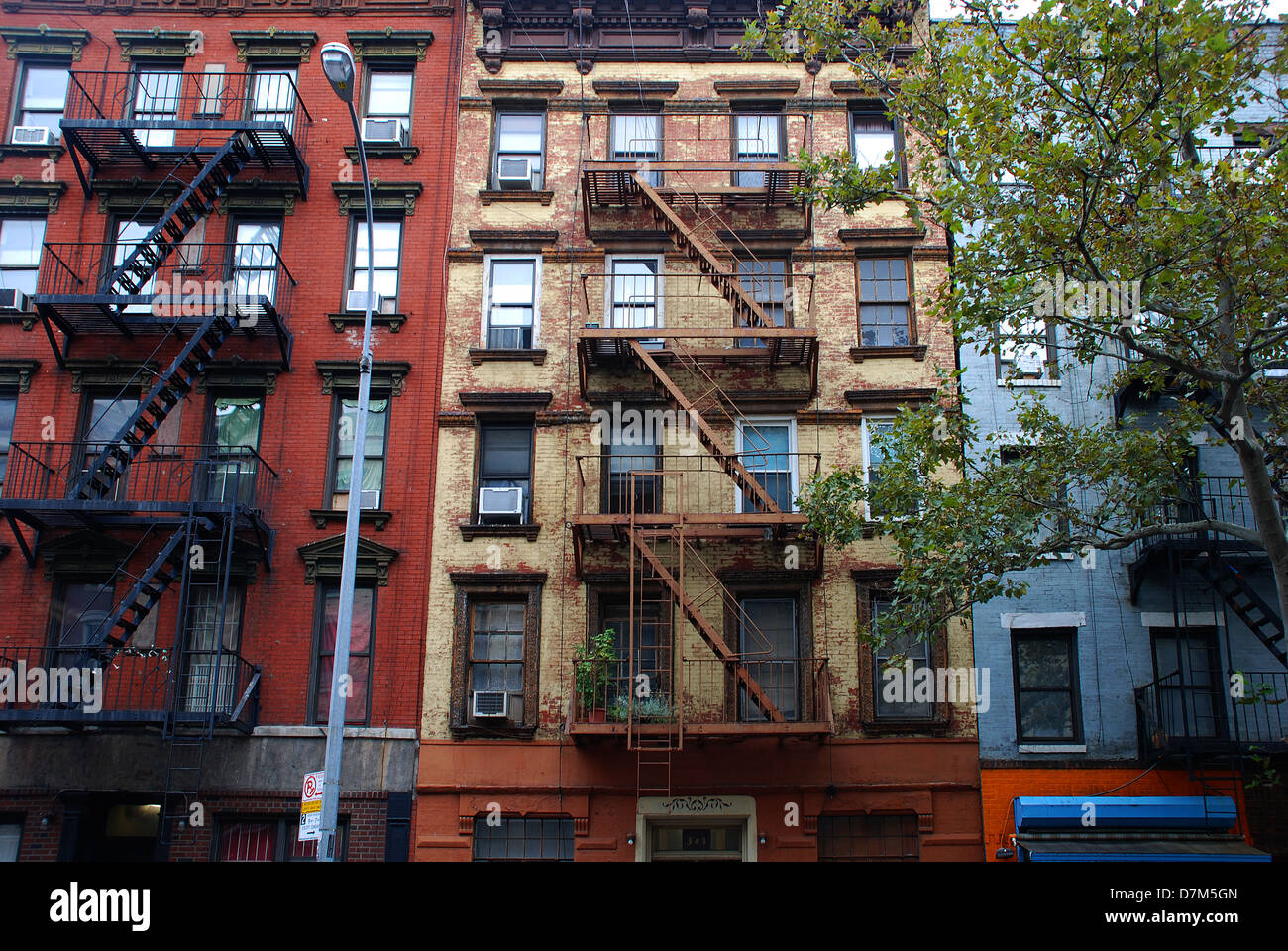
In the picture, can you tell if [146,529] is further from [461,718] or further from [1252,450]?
[1252,450]

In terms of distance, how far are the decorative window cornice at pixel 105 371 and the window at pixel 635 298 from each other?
8793 millimetres

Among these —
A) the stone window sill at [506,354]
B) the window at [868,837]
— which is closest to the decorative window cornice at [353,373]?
the stone window sill at [506,354]

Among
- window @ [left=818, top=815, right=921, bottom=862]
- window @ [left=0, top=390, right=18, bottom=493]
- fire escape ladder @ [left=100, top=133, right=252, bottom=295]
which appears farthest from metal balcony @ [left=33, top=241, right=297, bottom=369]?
window @ [left=818, top=815, right=921, bottom=862]

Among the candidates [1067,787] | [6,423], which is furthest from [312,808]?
[1067,787]

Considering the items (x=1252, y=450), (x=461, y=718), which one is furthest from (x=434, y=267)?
(x=1252, y=450)

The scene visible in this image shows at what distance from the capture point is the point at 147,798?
681 inches

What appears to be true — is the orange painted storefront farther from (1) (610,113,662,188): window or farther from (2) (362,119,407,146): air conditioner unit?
(2) (362,119,407,146): air conditioner unit

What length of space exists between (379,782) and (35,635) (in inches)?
269

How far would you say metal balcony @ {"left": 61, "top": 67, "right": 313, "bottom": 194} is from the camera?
19375 millimetres

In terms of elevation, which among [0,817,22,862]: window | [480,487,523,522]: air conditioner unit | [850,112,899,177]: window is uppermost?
[850,112,899,177]: window

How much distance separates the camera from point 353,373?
19.2 meters

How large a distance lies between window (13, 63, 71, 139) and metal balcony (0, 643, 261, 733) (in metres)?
10.9

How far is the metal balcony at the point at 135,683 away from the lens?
1697 centimetres

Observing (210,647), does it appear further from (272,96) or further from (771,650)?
(272,96)
